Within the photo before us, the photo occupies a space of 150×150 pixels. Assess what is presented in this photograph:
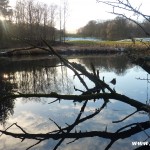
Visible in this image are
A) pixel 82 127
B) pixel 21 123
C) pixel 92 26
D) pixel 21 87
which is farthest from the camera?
pixel 92 26

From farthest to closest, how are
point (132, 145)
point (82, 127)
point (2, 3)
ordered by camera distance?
point (2, 3) → point (82, 127) → point (132, 145)

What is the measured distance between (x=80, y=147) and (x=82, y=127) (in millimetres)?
1183

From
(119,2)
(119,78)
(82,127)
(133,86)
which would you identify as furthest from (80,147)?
(119,78)

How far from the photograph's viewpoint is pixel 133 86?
1194 centimetres

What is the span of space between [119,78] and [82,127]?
25.8 ft

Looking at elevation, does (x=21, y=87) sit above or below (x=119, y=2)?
below

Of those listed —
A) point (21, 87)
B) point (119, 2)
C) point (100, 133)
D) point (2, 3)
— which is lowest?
point (21, 87)

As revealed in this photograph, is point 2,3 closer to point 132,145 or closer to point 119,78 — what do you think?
point 119,78

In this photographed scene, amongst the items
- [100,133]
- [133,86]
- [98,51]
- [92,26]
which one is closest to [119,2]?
[100,133]

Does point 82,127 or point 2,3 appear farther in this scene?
point 2,3

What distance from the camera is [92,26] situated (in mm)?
72000

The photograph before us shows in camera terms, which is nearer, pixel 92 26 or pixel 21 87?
pixel 21 87

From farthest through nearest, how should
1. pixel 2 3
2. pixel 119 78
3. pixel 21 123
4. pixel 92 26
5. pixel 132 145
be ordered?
pixel 92 26
pixel 2 3
pixel 119 78
pixel 21 123
pixel 132 145

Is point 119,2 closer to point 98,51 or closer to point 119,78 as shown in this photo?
point 119,78
